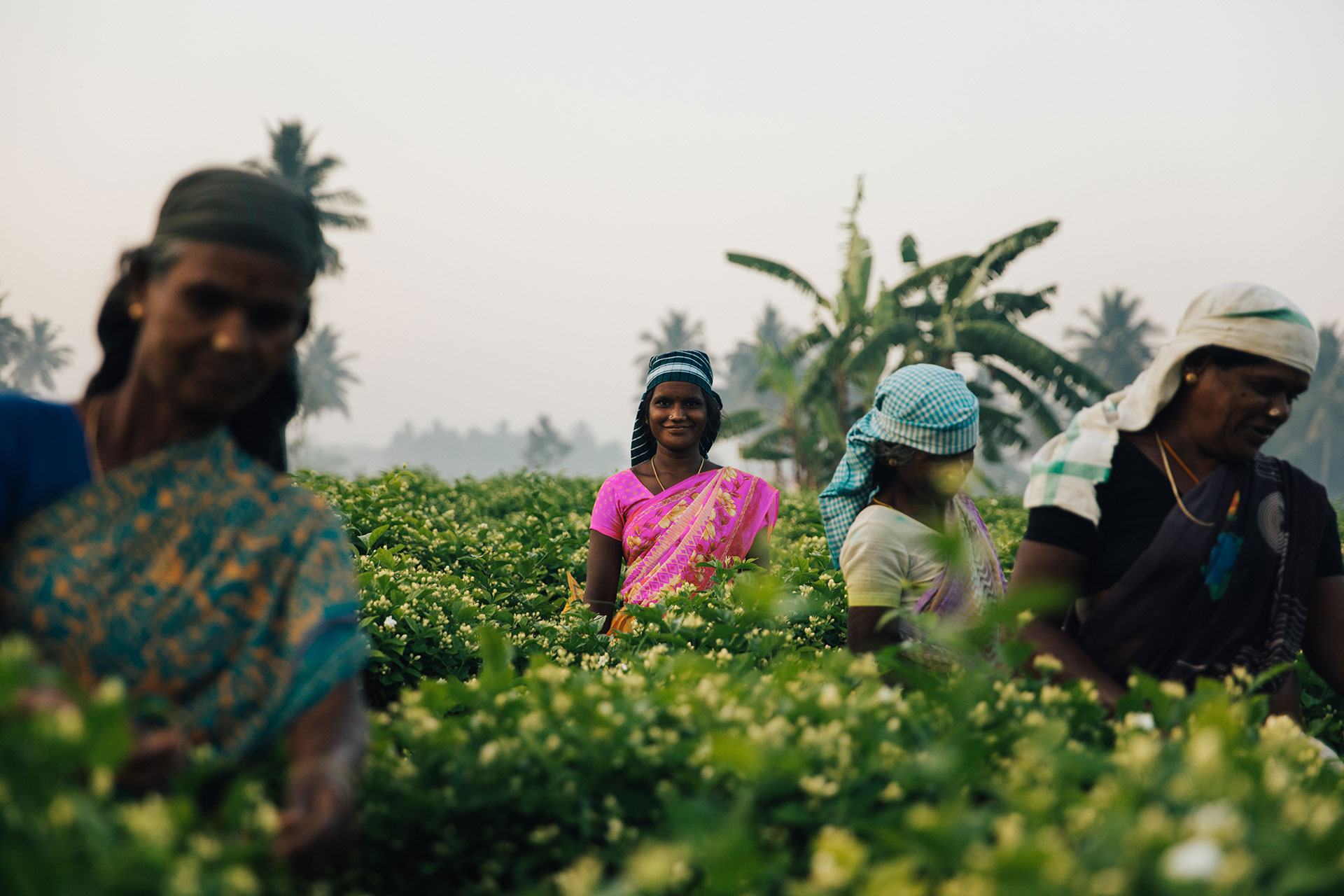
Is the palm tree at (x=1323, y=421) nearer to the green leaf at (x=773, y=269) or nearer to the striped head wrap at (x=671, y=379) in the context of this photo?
the green leaf at (x=773, y=269)

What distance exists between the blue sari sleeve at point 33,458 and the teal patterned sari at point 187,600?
0.03 metres

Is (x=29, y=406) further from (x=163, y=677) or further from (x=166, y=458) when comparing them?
(x=163, y=677)

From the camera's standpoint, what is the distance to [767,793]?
1594mm

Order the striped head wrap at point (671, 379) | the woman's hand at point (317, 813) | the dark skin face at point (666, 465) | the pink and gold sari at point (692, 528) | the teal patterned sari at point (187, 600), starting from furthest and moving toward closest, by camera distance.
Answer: the striped head wrap at point (671, 379)
the dark skin face at point (666, 465)
the pink and gold sari at point (692, 528)
the teal patterned sari at point (187, 600)
the woman's hand at point (317, 813)

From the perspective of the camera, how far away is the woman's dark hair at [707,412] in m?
4.73

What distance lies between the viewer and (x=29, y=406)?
1635 millimetres

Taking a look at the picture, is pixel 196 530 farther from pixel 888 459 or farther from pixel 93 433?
pixel 888 459

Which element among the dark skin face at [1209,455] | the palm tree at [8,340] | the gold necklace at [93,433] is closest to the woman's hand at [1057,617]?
the dark skin face at [1209,455]

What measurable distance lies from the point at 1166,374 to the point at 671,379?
242 centimetres

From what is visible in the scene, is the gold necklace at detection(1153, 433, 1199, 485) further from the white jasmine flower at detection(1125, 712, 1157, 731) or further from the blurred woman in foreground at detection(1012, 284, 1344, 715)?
the white jasmine flower at detection(1125, 712, 1157, 731)

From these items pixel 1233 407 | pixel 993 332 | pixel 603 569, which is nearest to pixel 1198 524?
pixel 1233 407

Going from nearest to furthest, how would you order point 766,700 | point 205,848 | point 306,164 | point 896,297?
point 205,848, point 766,700, point 896,297, point 306,164

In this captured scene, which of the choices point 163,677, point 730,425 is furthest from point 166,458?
point 730,425

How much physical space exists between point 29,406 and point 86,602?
0.37m
